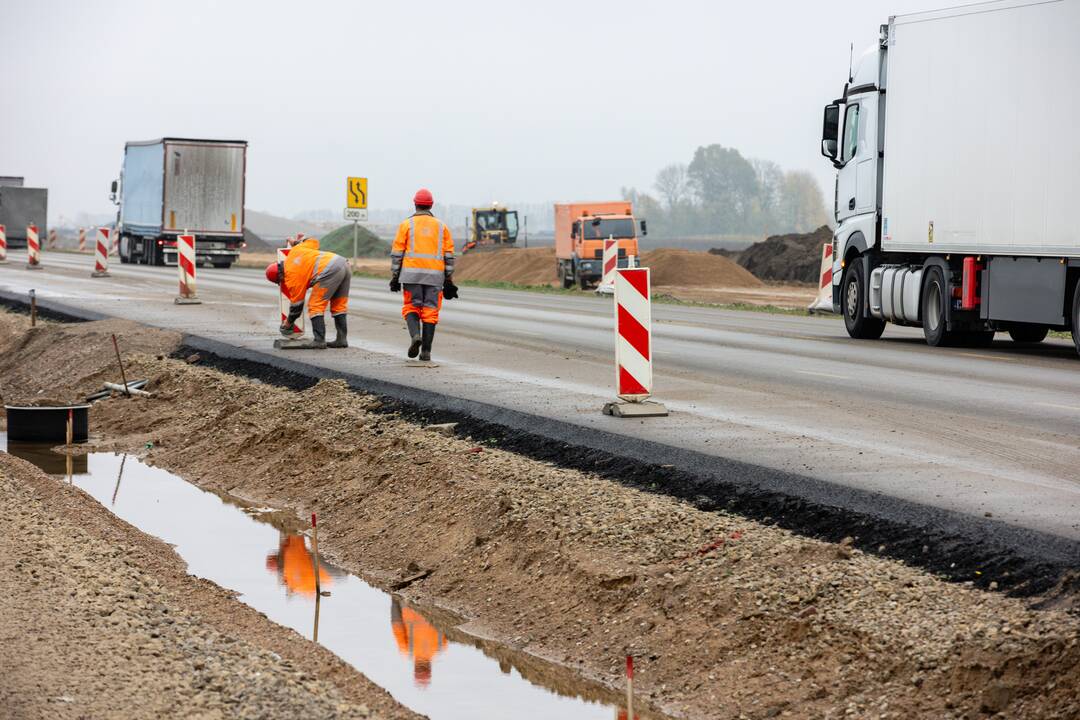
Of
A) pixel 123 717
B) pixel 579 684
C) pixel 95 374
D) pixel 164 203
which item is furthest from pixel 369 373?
pixel 164 203

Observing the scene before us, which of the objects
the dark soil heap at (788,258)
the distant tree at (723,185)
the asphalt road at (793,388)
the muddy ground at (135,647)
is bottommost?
the muddy ground at (135,647)

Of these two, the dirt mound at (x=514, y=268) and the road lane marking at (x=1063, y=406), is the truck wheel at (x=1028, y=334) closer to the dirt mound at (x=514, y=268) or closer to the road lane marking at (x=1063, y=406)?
the road lane marking at (x=1063, y=406)

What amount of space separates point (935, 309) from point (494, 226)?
5274 centimetres

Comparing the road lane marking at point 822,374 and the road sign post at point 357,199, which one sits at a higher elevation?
the road sign post at point 357,199

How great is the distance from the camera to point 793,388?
565 inches

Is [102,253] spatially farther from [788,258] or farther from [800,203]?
[800,203]

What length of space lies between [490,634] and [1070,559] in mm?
2918

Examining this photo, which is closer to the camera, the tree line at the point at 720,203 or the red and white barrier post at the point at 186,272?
the red and white barrier post at the point at 186,272

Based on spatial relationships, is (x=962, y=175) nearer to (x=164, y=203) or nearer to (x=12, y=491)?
(x=12, y=491)

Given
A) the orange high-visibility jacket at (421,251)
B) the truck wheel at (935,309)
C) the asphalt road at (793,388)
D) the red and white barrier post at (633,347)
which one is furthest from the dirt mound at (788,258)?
the red and white barrier post at (633,347)

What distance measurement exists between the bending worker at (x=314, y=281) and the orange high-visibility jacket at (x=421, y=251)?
1.95 meters

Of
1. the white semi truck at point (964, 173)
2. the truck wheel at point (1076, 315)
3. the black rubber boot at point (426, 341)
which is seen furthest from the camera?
the white semi truck at point (964, 173)

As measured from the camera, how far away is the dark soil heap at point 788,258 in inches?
2083

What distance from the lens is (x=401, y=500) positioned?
1028 cm
